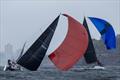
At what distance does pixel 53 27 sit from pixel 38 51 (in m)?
2.87

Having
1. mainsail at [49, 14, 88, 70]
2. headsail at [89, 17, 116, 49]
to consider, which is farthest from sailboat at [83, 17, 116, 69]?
mainsail at [49, 14, 88, 70]

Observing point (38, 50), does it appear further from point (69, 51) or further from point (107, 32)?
point (107, 32)

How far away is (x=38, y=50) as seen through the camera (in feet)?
150

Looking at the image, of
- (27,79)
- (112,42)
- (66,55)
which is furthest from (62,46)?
(112,42)

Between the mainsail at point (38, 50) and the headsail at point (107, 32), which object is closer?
the mainsail at point (38, 50)

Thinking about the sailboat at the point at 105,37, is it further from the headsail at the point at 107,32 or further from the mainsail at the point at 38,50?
the mainsail at the point at 38,50

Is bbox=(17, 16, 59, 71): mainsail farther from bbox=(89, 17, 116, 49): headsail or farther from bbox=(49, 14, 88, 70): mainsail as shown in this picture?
bbox=(89, 17, 116, 49): headsail

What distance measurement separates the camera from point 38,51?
150 feet

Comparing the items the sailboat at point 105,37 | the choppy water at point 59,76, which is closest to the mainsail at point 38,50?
the choppy water at point 59,76

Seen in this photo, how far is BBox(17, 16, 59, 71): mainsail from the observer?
45.8 metres

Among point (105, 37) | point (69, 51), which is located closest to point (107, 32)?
point (105, 37)

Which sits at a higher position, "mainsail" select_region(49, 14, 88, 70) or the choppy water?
"mainsail" select_region(49, 14, 88, 70)

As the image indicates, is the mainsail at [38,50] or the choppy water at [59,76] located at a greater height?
the mainsail at [38,50]

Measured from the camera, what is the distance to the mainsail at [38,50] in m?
45.8
